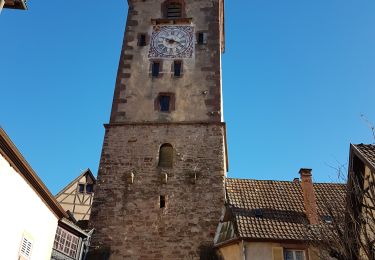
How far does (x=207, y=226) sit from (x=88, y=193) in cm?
991

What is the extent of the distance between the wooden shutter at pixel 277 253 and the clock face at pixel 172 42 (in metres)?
9.11

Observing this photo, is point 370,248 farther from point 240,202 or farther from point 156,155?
point 156,155

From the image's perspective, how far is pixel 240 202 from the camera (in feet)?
52.6

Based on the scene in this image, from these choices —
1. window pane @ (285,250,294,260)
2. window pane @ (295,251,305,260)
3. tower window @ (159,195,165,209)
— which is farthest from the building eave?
window pane @ (295,251,305,260)

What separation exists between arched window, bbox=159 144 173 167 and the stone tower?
0.04 meters

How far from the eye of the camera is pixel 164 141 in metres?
17.5

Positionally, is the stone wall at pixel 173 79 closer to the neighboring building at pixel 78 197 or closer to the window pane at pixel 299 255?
the window pane at pixel 299 255

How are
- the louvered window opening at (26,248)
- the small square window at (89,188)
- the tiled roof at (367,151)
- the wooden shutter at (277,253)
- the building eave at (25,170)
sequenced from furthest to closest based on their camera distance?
the small square window at (89,188) < the wooden shutter at (277,253) < the louvered window opening at (26,248) < the building eave at (25,170) < the tiled roof at (367,151)

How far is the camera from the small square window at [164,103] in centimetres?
1840

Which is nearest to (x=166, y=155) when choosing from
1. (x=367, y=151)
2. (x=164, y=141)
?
(x=164, y=141)

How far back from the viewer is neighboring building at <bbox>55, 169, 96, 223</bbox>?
74.7 feet

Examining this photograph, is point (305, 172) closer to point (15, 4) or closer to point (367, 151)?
point (367, 151)

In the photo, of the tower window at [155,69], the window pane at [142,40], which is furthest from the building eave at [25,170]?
the window pane at [142,40]

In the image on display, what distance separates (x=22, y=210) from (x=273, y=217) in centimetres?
773
